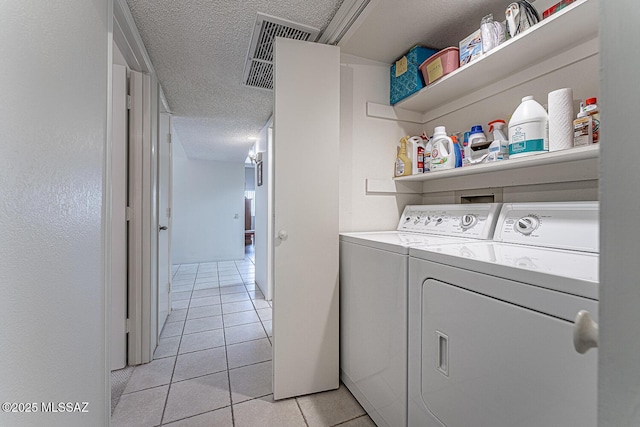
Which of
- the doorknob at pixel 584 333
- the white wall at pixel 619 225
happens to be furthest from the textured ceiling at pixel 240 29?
the doorknob at pixel 584 333

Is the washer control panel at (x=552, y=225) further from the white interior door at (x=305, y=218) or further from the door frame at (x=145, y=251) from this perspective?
the door frame at (x=145, y=251)

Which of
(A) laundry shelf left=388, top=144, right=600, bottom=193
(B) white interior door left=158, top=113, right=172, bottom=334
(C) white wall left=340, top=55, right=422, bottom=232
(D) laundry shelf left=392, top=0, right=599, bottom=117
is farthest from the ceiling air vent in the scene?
(A) laundry shelf left=388, top=144, right=600, bottom=193

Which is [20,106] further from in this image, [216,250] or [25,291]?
[216,250]

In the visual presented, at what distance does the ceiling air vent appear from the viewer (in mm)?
1509

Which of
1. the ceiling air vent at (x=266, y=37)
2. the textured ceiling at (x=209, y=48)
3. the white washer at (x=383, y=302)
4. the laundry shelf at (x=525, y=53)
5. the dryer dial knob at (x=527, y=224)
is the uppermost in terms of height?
the textured ceiling at (x=209, y=48)

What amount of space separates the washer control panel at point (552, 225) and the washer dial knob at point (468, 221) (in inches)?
4.9

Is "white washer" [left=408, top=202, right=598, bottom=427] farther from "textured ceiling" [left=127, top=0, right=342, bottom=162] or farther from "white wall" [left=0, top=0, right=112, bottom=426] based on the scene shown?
"textured ceiling" [left=127, top=0, right=342, bottom=162]

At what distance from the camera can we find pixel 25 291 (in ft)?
2.02

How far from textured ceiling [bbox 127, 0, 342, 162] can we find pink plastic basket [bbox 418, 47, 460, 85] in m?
0.63

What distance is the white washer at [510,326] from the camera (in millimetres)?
595

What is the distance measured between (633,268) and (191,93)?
2.96 metres

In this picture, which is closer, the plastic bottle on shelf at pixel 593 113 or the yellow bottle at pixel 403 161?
the plastic bottle on shelf at pixel 593 113

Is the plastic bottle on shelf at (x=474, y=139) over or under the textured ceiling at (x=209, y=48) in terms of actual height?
under

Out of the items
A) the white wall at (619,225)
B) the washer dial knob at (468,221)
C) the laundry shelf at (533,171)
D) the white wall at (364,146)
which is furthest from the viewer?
the white wall at (364,146)
